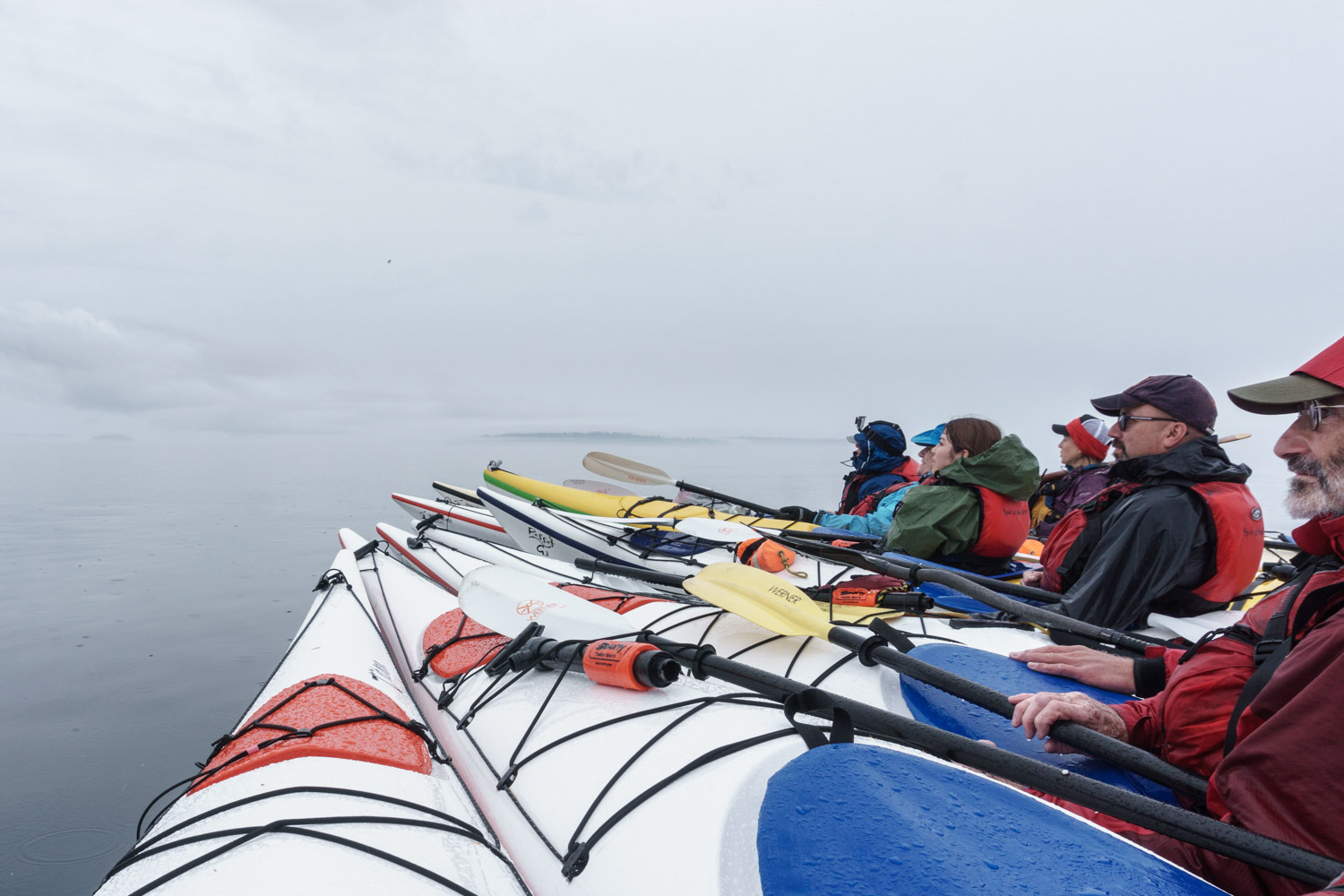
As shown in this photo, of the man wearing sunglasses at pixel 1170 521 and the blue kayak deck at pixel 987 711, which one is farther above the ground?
the man wearing sunglasses at pixel 1170 521

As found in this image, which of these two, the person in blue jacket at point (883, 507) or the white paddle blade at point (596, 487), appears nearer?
the person in blue jacket at point (883, 507)

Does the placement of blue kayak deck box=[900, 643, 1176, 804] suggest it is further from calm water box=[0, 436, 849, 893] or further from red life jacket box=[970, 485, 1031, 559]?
calm water box=[0, 436, 849, 893]

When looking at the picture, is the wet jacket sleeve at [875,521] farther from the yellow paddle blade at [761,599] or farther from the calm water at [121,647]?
the calm water at [121,647]

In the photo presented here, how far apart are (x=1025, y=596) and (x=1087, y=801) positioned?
7.59 ft

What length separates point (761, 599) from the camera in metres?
2.59

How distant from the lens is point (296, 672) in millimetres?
2918

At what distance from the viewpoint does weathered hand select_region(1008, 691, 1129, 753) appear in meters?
1.48

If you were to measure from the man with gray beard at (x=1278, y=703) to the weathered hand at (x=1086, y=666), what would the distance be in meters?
0.26

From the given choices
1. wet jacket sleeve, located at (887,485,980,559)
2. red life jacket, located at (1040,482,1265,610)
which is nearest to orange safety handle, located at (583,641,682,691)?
red life jacket, located at (1040,482,1265,610)

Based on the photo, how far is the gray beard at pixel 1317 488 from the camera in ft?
4.02

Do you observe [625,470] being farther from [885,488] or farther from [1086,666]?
[1086,666]

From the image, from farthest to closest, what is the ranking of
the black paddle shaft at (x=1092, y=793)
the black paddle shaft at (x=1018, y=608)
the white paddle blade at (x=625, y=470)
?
the white paddle blade at (x=625, y=470), the black paddle shaft at (x=1018, y=608), the black paddle shaft at (x=1092, y=793)

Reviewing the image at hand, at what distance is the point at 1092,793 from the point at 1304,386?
0.96 metres

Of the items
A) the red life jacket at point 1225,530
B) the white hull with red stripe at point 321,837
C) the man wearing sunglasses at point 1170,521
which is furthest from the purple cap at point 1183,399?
the white hull with red stripe at point 321,837
